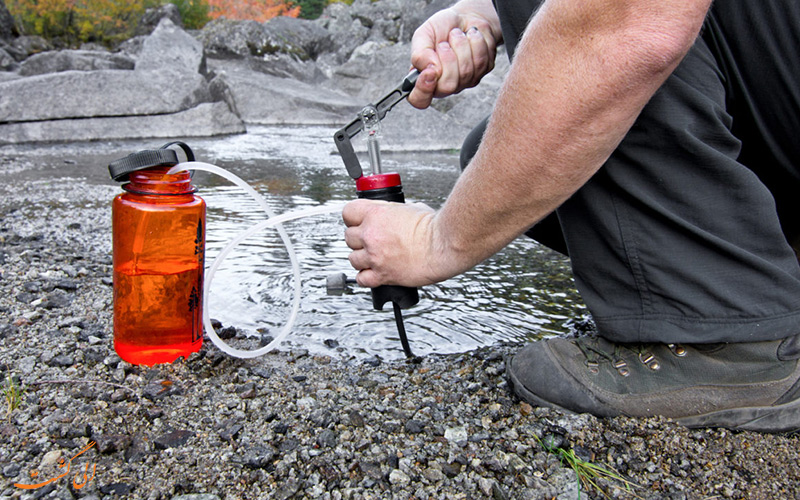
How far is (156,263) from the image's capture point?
1.47m

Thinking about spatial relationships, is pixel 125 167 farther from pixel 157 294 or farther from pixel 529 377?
pixel 529 377

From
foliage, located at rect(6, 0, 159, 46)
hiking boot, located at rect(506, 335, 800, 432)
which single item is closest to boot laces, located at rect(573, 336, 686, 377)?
hiking boot, located at rect(506, 335, 800, 432)

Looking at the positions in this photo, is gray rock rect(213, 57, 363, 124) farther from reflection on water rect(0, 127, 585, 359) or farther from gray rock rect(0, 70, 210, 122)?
reflection on water rect(0, 127, 585, 359)

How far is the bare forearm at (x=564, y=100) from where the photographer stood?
37.4 inches

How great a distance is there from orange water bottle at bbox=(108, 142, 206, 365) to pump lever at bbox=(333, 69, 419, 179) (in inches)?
16.3

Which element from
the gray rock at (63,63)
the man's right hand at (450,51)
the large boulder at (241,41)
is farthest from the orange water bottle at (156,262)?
the large boulder at (241,41)

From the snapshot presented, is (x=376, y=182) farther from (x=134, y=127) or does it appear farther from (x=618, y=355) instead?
(x=134, y=127)

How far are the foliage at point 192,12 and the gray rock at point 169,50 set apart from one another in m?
17.1

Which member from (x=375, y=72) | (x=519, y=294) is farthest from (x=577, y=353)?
(x=375, y=72)

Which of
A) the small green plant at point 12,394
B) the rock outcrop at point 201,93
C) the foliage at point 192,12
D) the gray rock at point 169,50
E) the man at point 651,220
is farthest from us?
the foliage at point 192,12

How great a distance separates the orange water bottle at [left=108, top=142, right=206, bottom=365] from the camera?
1.42 meters

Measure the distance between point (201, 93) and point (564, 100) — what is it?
796 centimetres

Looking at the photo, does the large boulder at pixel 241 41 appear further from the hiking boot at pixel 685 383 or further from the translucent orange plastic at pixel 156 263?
the hiking boot at pixel 685 383

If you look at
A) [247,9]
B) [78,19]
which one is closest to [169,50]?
[78,19]
